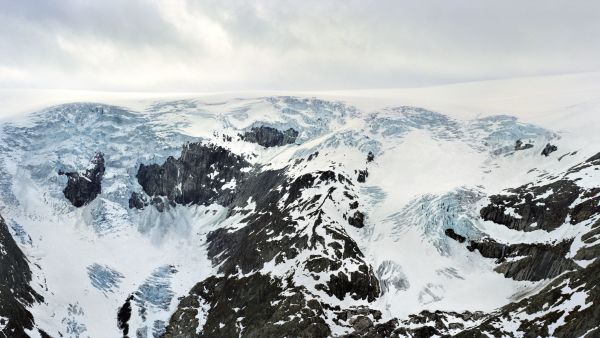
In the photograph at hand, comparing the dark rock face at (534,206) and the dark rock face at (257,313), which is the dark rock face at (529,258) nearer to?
the dark rock face at (534,206)

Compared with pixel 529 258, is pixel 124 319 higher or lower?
lower

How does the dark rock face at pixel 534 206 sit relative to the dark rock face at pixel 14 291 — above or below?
above

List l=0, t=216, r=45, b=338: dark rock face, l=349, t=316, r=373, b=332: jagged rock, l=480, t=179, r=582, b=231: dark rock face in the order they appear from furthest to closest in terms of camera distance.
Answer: l=480, t=179, r=582, b=231: dark rock face → l=349, t=316, r=373, b=332: jagged rock → l=0, t=216, r=45, b=338: dark rock face

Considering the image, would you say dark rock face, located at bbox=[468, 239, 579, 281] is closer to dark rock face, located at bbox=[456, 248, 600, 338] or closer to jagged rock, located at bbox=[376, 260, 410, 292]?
dark rock face, located at bbox=[456, 248, 600, 338]

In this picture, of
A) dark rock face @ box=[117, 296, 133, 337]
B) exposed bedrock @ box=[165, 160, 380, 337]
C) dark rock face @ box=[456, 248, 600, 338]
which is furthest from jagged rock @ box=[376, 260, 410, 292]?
dark rock face @ box=[117, 296, 133, 337]

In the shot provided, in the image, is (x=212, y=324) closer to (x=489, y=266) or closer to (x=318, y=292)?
(x=318, y=292)

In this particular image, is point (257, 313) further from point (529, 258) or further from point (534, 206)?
point (534, 206)

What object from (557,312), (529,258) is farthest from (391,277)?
(557,312)

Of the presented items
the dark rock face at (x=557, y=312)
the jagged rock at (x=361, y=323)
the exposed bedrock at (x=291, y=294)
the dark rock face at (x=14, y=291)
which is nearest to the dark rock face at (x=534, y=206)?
the dark rock face at (x=557, y=312)

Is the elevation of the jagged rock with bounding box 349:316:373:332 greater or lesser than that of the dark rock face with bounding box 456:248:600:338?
lesser
